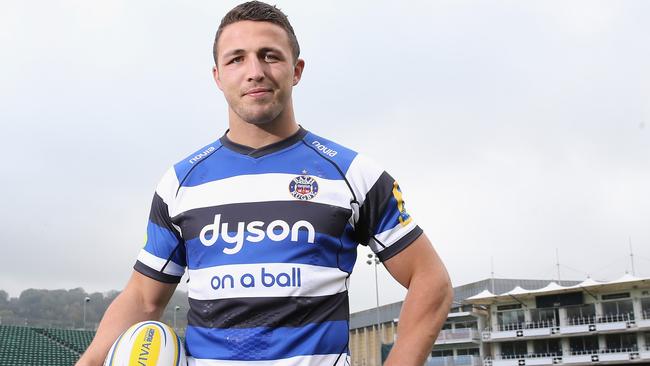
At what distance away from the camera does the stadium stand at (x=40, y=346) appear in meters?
32.5

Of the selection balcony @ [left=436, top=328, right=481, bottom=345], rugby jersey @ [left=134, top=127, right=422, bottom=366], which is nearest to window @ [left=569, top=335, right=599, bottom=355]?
balcony @ [left=436, top=328, right=481, bottom=345]

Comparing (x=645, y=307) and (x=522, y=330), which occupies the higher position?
(x=645, y=307)

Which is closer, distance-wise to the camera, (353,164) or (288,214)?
(288,214)

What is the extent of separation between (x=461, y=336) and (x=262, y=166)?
6072 cm

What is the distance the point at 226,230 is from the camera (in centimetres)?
242

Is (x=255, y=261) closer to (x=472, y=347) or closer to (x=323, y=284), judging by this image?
(x=323, y=284)

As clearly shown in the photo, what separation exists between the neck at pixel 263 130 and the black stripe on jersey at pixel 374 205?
42 centimetres

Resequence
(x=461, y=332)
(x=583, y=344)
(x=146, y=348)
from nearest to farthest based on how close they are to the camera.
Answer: (x=146, y=348), (x=583, y=344), (x=461, y=332)

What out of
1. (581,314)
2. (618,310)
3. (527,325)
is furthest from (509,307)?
(618,310)

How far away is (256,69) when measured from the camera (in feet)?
7.95

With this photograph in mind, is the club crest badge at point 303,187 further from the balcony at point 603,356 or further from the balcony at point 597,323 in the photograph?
the balcony at point 597,323

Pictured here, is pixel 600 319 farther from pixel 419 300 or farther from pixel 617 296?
pixel 419 300

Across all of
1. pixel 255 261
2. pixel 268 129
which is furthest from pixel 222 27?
pixel 255 261

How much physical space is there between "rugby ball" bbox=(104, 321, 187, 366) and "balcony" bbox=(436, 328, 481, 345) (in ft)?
197
